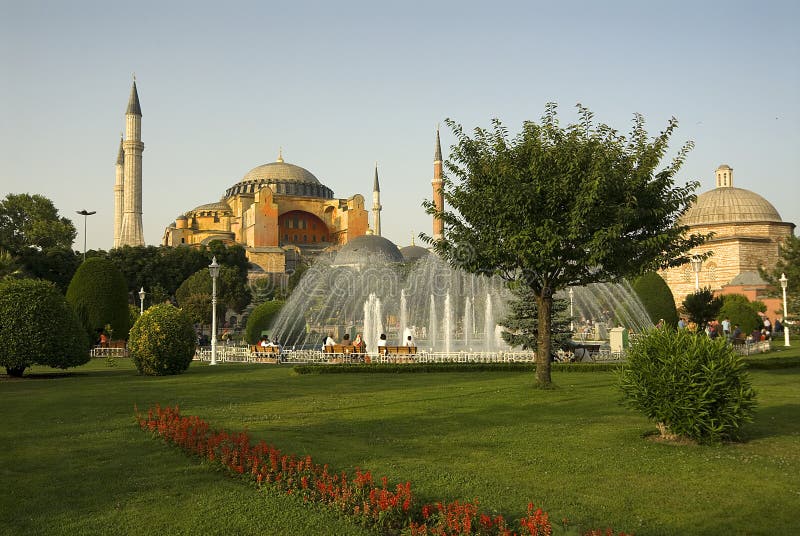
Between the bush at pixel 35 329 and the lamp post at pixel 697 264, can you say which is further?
the bush at pixel 35 329

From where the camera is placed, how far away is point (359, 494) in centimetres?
585

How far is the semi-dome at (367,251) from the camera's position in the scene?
74.6m

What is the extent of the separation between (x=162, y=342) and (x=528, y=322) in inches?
381

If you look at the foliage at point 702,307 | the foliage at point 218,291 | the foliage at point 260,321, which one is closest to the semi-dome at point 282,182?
the foliage at point 218,291

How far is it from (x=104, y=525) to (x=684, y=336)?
639 cm

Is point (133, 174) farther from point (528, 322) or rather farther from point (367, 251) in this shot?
point (528, 322)

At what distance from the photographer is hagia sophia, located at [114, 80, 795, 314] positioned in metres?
54.8

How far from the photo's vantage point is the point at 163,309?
18.5 m

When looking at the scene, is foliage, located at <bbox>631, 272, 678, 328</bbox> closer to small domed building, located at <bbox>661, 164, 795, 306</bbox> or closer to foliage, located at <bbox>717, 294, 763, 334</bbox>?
foliage, located at <bbox>717, 294, 763, 334</bbox>

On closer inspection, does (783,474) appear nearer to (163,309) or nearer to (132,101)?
(163,309)

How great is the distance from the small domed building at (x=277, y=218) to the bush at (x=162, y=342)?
6585 centimetres

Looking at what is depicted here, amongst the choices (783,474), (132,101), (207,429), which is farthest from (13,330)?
(132,101)

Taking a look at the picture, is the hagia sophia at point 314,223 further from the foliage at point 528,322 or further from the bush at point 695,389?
the bush at point 695,389

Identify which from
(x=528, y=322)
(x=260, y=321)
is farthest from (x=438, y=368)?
(x=260, y=321)
